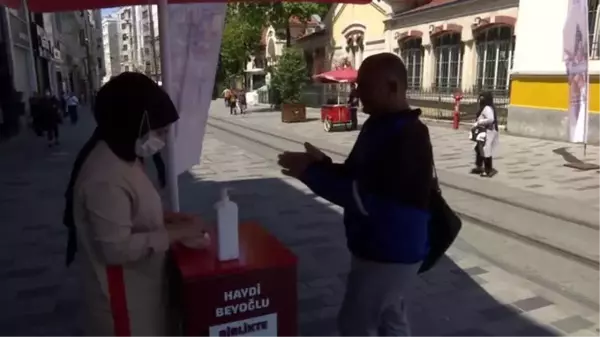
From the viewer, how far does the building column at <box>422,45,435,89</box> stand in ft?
66.9

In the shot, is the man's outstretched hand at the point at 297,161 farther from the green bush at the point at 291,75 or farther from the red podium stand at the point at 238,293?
the green bush at the point at 291,75

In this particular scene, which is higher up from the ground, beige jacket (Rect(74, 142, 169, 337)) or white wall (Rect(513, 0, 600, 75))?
white wall (Rect(513, 0, 600, 75))

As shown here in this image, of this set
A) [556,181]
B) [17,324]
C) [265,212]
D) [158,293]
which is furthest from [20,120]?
[158,293]

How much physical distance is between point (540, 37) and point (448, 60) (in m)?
5.71

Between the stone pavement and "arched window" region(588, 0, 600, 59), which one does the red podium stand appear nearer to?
the stone pavement

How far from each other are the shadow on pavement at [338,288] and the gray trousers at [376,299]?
4.14ft

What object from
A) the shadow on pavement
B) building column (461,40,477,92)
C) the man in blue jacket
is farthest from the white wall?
the man in blue jacket

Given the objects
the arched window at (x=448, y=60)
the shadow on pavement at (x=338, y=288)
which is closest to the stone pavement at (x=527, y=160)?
the arched window at (x=448, y=60)

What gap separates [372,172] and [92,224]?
3.60 ft

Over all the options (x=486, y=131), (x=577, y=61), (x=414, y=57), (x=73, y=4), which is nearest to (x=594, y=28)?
(x=577, y=61)

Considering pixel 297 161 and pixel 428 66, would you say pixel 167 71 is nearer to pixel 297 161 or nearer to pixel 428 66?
pixel 297 161

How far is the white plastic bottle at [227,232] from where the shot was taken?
2.08 m

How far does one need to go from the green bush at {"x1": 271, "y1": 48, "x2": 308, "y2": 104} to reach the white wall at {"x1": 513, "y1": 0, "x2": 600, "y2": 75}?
34.8 ft

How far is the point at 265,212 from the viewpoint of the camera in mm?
6672
